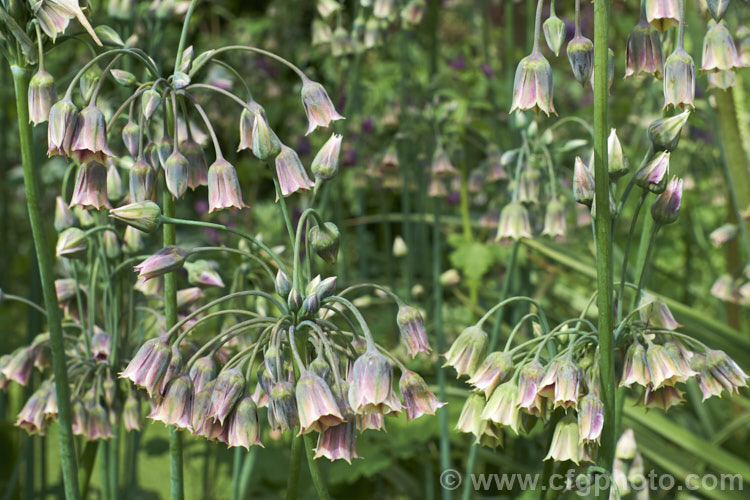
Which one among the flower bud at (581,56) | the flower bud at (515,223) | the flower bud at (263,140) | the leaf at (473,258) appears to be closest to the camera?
the flower bud at (581,56)

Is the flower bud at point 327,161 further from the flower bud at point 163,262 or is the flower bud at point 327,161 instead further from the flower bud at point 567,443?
the flower bud at point 567,443

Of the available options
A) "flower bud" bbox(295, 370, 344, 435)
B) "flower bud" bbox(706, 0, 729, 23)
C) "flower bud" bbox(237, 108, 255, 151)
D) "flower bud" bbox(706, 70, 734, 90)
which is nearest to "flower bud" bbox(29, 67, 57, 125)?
"flower bud" bbox(237, 108, 255, 151)

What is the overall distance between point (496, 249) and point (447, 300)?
1000 millimetres

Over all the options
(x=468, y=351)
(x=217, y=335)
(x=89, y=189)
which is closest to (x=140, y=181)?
(x=89, y=189)

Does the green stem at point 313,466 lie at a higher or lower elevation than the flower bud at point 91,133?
lower

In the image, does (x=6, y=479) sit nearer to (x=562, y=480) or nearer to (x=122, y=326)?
(x=122, y=326)

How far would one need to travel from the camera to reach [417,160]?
3260 mm

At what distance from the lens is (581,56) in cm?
131

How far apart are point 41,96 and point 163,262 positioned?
383mm

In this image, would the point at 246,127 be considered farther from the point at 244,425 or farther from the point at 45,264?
the point at 244,425

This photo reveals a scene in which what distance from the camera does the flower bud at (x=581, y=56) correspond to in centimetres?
131

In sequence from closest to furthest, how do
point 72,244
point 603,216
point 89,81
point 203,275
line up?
point 603,216 < point 89,81 < point 72,244 < point 203,275

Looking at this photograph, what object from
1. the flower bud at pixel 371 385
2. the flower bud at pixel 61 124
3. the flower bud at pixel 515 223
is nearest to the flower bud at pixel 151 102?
the flower bud at pixel 61 124

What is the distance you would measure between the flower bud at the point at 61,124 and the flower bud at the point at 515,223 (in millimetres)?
1219
